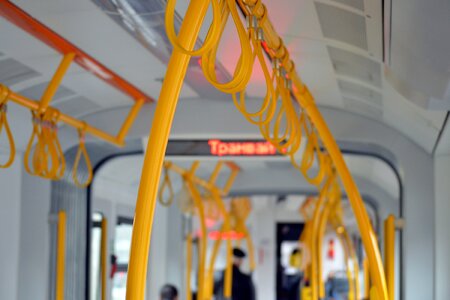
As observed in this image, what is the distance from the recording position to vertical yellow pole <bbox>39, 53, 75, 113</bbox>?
6.84 meters

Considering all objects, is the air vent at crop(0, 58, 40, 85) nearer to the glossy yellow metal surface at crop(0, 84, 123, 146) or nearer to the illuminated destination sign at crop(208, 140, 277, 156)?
the glossy yellow metal surface at crop(0, 84, 123, 146)

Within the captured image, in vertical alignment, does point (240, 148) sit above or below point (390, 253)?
above

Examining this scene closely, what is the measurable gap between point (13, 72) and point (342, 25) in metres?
2.79

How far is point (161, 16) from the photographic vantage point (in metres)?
5.51

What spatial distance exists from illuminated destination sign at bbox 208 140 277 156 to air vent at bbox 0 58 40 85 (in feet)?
6.84

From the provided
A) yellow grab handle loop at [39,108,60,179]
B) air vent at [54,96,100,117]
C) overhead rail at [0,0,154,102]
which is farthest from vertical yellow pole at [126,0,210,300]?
air vent at [54,96,100,117]

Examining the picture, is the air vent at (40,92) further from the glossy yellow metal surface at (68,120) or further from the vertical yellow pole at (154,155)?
the vertical yellow pole at (154,155)

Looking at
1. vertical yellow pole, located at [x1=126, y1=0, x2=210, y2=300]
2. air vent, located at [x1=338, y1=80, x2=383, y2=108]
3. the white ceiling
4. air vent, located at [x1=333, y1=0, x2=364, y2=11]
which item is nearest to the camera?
vertical yellow pole, located at [x1=126, y1=0, x2=210, y2=300]

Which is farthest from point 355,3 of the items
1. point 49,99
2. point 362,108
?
point 362,108

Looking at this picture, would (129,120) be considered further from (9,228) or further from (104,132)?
(9,228)

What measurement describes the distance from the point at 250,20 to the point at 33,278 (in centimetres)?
531

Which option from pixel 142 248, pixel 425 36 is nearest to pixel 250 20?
pixel 425 36

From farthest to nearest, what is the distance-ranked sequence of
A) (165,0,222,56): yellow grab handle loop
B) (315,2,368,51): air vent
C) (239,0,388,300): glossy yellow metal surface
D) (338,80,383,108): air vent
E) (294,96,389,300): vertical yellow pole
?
(338,80,383,108): air vent, (294,96,389,300): vertical yellow pole, (239,0,388,300): glossy yellow metal surface, (315,2,368,51): air vent, (165,0,222,56): yellow grab handle loop

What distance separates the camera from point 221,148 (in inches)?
348
